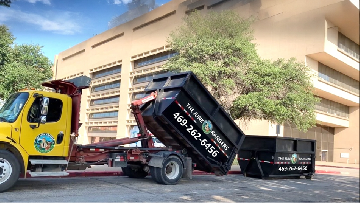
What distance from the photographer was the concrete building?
2697 cm

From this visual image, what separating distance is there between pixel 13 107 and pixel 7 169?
150 cm

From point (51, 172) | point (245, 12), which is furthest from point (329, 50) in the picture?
point (51, 172)

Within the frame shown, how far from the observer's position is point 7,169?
305 inches

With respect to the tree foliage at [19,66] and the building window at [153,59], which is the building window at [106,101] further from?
the tree foliage at [19,66]

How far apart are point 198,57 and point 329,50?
13929mm

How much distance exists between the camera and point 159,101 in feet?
34.3

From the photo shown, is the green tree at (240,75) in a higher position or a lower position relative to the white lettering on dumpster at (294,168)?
higher

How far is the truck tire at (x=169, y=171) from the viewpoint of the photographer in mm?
10312

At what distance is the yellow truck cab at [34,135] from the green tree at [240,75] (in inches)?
470

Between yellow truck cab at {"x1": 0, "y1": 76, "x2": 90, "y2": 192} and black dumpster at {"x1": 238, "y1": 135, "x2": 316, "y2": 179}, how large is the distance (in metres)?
7.65

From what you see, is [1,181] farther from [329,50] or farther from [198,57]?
[329,50]

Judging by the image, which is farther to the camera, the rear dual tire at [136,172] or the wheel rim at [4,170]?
the rear dual tire at [136,172]

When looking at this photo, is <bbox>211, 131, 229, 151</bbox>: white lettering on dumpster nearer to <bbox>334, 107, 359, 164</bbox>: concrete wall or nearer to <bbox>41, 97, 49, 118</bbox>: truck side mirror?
<bbox>41, 97, 49, 118</bbox>: truck side mirror

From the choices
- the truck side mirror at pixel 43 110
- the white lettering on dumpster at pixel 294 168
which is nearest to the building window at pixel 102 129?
the white lettering on dumpster at pixel 294 168
